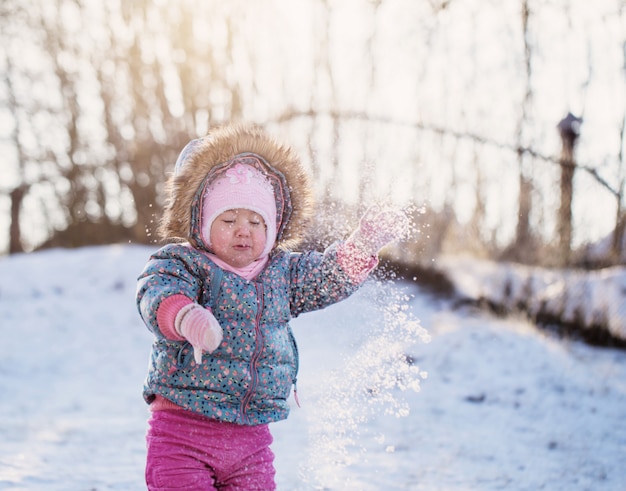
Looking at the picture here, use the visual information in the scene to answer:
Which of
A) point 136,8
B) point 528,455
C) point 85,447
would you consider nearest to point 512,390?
point 528,455

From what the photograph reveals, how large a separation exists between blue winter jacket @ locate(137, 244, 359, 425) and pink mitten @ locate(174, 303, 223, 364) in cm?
14

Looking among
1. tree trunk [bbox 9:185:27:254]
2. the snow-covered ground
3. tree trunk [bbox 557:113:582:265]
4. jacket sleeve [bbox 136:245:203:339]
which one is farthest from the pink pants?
tree trunk [bbox 9:185:27:254]

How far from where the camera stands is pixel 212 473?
7.27 feet

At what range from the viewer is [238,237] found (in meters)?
2.34

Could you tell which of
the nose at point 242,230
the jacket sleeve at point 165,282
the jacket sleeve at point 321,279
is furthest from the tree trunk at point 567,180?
the jacket sleeve at point 165,282

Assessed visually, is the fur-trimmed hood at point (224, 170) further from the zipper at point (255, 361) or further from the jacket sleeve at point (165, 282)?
the zipper at point (255, 361)

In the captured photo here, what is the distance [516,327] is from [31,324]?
4.60 m

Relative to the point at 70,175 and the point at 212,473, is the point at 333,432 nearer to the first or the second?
the point at 212,473

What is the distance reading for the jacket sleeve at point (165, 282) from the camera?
2.09m

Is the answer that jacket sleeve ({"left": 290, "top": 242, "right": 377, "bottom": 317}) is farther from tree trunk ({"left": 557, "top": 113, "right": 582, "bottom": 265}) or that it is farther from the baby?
tree trunk ({"left": 557, "top": 113, "right": 582, "bottom": 265})

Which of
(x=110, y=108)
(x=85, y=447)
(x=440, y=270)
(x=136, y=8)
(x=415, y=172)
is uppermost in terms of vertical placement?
(x=136, y=8)

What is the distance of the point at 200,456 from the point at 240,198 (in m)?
0.75

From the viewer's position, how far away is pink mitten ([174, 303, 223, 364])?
1.95 meters

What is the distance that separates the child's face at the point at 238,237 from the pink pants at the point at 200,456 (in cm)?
47
